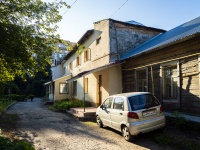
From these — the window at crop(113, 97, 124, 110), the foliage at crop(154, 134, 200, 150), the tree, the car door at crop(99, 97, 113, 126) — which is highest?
the tree

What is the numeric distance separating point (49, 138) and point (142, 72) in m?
6.82

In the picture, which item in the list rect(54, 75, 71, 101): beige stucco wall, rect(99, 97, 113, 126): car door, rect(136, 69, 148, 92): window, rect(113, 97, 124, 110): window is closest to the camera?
rect(113, 97, 124, 110): window

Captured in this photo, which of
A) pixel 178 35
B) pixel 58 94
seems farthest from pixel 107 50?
pixel 58 94

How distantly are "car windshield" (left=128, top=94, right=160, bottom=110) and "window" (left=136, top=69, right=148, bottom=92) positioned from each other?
4571 millimetres

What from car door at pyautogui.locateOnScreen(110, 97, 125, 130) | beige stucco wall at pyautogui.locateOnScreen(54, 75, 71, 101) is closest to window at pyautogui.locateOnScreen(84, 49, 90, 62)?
beige stucco wall at pyautogui.locateOnScreen(54, 75, 71, 101)

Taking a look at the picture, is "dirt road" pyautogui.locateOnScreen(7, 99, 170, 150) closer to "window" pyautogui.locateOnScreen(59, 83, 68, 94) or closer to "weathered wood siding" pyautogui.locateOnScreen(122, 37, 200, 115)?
"weathered wood siding" pyautogui.locateOnScreen(122, 37, 200, 115)

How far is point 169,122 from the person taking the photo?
9523mm

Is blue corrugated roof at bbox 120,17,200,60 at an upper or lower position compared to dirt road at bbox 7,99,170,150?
upper

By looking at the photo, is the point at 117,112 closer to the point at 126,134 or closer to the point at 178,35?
the point at 126,134

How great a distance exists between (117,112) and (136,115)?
108 cm

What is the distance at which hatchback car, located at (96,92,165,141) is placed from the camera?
7551 millimetres

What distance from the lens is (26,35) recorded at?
9312 millimetres

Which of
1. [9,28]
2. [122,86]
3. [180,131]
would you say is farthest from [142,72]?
[9,28]

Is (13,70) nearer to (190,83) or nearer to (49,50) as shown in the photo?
(49,50)
